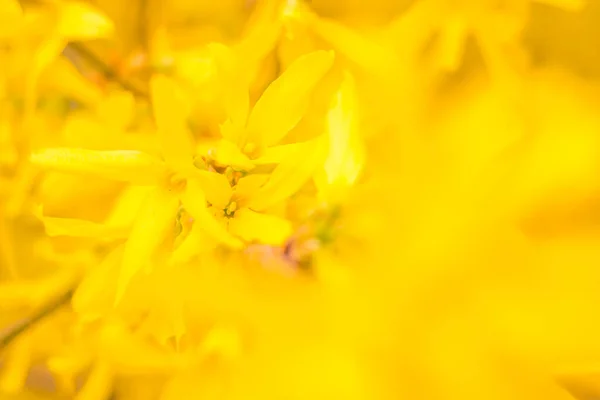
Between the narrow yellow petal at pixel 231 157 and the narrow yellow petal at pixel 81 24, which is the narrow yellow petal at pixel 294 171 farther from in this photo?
the narrow yellow petal at pixel 81 24

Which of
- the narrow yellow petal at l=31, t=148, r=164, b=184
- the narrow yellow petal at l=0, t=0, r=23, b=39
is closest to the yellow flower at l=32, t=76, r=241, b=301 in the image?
the narrow yellow petal at l=31, t=148, r=164, b=184

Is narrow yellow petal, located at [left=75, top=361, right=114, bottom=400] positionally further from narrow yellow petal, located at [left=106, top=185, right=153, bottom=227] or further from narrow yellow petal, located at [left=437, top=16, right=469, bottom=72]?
narrow yellow petal, located at [left=437, top=16, right=469, bottom=72]

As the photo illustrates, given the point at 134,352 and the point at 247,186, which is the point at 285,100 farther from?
the point at 134,352

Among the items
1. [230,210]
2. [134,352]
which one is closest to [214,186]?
[230,210]

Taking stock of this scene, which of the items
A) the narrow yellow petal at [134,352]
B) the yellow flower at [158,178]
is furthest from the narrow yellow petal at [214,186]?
the narrow yellow petal at [134,352]

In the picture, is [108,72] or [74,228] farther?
[108,72]

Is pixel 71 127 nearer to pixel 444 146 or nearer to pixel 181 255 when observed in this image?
pixel 181 255

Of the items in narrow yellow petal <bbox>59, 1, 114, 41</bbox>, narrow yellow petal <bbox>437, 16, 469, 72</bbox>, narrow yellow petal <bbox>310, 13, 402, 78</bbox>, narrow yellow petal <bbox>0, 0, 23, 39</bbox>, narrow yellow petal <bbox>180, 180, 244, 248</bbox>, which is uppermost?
narrow yellow petal <bbox>437, 16, 469, 72</bbox>

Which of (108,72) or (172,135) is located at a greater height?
(108,72)
